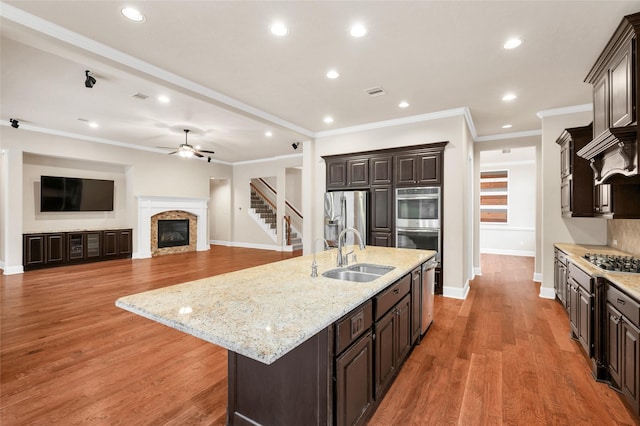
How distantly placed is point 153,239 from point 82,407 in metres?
7.17

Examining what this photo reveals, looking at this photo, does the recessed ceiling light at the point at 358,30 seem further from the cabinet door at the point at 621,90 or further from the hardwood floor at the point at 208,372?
the hardwood floor at the point at 208,372

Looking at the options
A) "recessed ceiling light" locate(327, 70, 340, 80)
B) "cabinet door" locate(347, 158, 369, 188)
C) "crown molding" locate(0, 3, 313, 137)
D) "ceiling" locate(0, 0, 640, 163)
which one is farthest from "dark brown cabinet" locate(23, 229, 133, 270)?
"recessed ceiling light" locate(327, 70, 340, 80)

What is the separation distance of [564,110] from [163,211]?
30.7 feet

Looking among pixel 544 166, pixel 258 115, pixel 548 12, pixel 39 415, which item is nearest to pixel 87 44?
pixel 258 115

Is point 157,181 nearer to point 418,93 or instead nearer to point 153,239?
point 153,239

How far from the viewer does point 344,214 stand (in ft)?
18.3

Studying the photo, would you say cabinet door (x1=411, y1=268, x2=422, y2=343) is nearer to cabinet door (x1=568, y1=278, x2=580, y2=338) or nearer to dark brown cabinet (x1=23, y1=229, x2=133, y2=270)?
cabinet door (x1=568, y1=278, x2=580, y2=338)

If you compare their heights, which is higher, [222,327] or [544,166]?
[544,166]

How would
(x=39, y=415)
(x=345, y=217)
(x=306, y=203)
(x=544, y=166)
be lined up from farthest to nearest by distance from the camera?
(x=306, y=203) → (x=345, y=217) → (x=544, y=166) → (x=39, y=415)

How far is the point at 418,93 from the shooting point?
410cm

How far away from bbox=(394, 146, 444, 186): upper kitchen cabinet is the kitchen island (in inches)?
129

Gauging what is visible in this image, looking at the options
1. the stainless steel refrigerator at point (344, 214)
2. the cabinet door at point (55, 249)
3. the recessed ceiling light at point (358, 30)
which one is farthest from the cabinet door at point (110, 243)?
the recessed ceiling light at point (358, 30)

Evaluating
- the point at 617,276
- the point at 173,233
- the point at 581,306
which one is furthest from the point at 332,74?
the point at 173,233

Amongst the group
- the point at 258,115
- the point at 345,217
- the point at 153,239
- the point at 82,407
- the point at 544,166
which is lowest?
the point at 82,407
